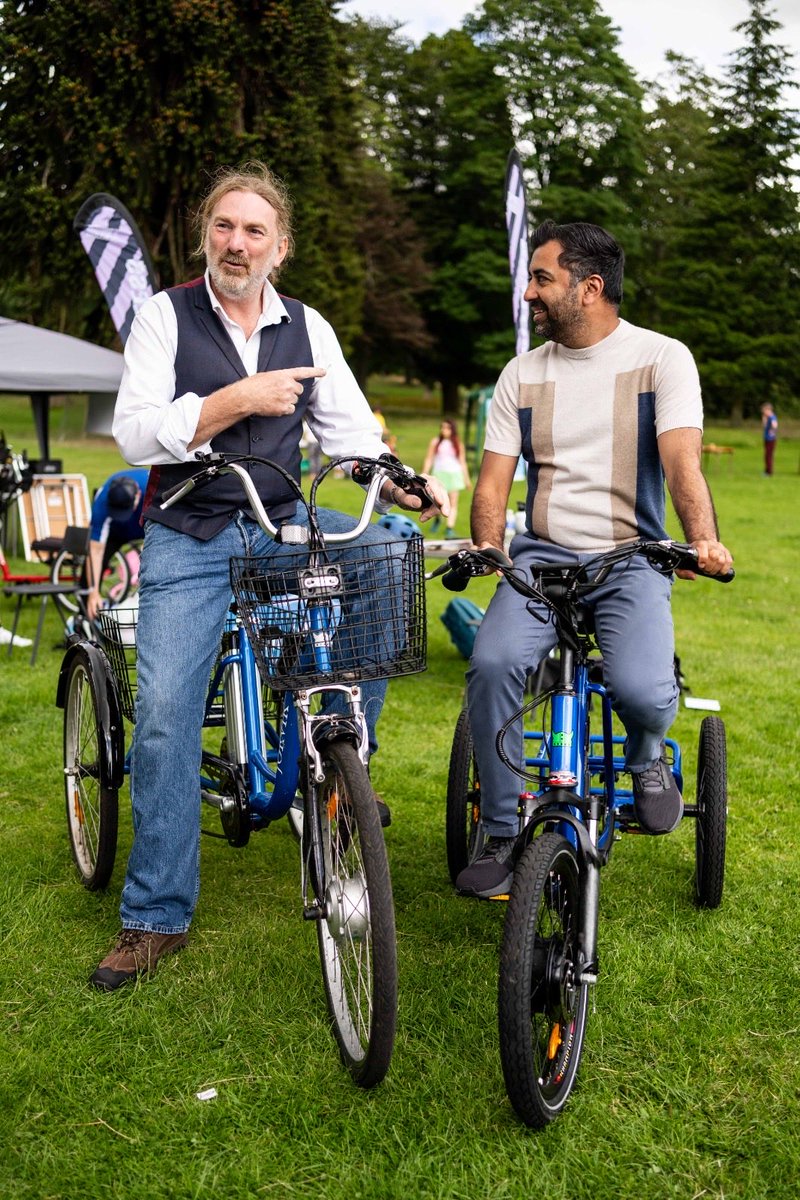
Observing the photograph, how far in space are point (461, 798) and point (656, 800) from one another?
86 cm

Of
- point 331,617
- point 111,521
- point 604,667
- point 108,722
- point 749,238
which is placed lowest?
point 108,722

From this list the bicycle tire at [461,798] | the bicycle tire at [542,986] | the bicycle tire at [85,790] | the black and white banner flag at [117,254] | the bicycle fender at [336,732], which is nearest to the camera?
the bicycle tire at [542,986]

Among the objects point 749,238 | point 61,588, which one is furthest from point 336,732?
point 749,238

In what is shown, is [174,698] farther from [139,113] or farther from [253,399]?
[139,113]

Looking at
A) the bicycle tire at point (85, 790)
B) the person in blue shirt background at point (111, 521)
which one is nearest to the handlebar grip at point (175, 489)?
the bicycle tire at point (85, 790)

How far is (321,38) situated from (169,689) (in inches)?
1045

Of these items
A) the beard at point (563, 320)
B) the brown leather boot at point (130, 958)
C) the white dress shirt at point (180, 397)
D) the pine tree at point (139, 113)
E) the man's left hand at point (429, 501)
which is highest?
the pine tree at point (139, 113)

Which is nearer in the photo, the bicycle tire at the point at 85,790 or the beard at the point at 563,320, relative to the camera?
the beard at the point at 563,320

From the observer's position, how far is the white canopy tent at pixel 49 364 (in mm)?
10758

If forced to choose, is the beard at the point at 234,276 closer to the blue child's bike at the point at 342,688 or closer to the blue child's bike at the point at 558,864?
the blue child's bike at the point at 342,688

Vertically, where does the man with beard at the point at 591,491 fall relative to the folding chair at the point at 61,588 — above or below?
above

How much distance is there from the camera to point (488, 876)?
3314mm

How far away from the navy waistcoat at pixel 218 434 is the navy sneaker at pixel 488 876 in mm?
1119

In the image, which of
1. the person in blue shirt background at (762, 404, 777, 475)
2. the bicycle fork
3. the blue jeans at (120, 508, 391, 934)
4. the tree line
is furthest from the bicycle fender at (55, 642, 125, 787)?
the person in blue shirt background at (762, 404, 777, 475)
